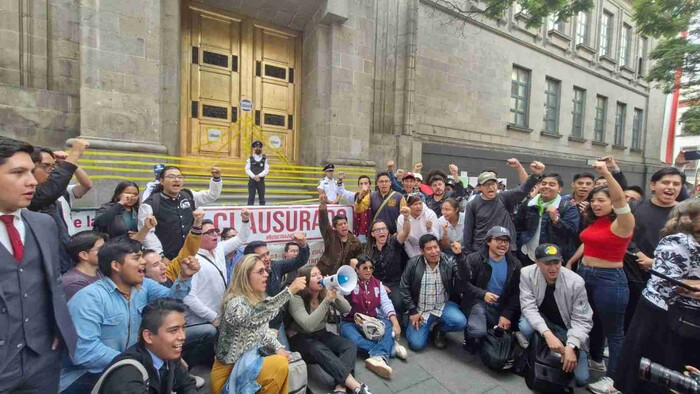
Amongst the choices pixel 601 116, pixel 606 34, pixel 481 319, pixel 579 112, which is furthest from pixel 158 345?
pixel 606 34

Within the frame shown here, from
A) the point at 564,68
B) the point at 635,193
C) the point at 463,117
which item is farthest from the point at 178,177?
the point at 564,68

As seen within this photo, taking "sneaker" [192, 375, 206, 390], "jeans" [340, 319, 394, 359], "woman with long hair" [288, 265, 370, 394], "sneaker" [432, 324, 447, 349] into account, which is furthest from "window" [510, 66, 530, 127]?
"sneaker" [192, 375, 206, 390]

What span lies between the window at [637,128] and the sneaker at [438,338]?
78.9 ft

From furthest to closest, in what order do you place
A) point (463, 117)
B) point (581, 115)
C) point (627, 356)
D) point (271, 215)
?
point (581, 115)
point (463, 117)
point (271, 215)
point (627, 356)

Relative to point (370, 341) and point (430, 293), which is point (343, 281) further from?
point (430, 293)

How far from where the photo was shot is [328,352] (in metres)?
3.29

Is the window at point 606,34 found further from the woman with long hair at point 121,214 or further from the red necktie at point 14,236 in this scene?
the red necktie at point 14,236

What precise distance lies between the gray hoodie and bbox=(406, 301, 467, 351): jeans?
2.62ft

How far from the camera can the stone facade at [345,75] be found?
262 inches

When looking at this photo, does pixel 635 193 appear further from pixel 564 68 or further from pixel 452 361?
pixel 564 68

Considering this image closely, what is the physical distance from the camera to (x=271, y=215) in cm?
515

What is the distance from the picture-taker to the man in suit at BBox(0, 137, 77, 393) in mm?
1660

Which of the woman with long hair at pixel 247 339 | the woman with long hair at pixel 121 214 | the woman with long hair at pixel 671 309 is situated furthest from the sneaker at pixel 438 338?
the woman with long hair at pixel 121 214

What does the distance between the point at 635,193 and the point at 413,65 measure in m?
7.95
